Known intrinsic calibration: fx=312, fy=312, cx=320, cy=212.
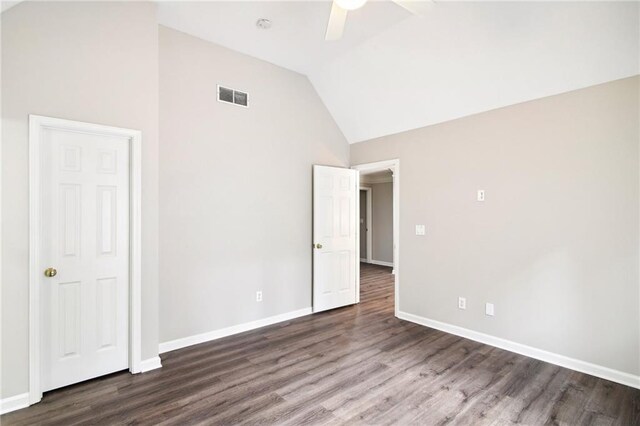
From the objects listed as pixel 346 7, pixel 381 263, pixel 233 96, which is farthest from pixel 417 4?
pixel 381 263

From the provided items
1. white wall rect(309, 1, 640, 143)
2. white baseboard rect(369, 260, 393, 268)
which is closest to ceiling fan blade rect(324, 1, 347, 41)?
white wall rect(309, 1, 640, 143)

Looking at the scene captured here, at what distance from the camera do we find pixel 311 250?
4391 millimetres

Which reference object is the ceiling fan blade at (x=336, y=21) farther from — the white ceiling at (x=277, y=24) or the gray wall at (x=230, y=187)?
the gray wall at (x=230, y=187)

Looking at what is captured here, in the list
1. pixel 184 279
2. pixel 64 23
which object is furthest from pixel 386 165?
pixel 64 23

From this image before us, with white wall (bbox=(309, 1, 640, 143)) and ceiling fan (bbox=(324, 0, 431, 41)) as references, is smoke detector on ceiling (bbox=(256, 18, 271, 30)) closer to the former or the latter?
white wall (bbox=(309, 1, 640, 143))

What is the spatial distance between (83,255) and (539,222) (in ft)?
13.4

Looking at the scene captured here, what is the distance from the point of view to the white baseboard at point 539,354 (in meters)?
2.59

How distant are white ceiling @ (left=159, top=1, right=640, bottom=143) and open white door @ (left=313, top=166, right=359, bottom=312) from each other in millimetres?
1156

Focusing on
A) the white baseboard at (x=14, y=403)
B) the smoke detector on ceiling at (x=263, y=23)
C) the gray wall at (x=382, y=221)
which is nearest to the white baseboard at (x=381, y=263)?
the gray wall at (x=382, y=221)

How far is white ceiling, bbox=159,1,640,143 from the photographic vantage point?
250 cm

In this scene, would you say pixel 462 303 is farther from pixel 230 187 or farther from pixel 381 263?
pixel 381 263

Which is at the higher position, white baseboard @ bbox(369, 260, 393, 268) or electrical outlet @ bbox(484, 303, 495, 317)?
electrical outlet @ bbox(484, 303, 495, 317)

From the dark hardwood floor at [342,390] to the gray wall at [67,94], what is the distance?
400 mm

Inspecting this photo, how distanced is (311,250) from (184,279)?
1728 millimetres
